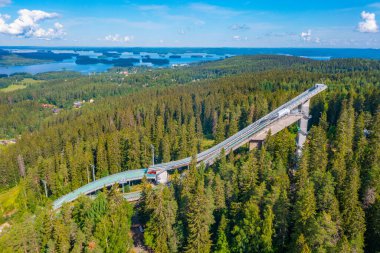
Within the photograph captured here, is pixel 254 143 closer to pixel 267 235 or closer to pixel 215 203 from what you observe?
pixel 215 203

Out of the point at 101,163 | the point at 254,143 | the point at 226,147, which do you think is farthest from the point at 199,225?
the point at 254,143

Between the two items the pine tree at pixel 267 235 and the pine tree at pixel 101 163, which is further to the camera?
the pine tree at pixel 101 163

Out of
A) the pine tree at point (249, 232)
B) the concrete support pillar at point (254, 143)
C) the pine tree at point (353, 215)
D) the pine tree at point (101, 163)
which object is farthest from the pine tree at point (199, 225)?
the concrete support pillar at point (254, 143)

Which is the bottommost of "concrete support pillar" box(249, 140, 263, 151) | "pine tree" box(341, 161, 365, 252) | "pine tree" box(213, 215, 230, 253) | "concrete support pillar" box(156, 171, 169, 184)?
"concrete support pillar" box(156, 171, 169, 184)

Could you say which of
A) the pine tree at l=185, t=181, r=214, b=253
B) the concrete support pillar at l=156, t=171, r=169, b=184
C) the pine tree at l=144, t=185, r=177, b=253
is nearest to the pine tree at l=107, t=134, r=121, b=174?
the concrete support pillar at l=156, t=171, r=169, b=184

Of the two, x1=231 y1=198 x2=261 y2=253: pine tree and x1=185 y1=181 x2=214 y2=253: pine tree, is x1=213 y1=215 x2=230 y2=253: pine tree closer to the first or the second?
x1=231 y1=198 x2=261 y2=253: pine tree

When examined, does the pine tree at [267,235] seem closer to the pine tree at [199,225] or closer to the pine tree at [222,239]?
the pine tree at [222,239]

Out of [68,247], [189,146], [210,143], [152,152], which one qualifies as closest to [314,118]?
[210,143]
